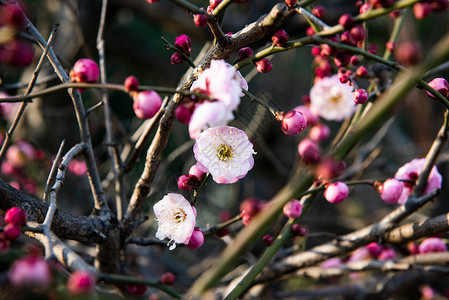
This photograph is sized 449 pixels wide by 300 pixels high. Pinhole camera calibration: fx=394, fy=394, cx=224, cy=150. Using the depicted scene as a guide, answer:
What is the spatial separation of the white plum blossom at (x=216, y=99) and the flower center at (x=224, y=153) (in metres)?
0.21

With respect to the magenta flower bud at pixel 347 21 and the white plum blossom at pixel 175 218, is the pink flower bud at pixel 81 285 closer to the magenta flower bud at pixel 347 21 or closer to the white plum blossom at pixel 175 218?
the white plum blossom at pixel 175 218

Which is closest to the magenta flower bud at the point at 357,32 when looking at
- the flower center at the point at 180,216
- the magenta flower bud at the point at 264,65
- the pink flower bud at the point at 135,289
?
the magenta flower bud at the point at 264,65

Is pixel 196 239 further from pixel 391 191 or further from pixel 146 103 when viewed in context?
pixel 391 191

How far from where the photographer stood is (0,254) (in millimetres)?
733

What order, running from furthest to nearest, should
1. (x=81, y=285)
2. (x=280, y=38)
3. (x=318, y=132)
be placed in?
(x=318, y=132)
(x=280, y=38)
(x=81, y=285)

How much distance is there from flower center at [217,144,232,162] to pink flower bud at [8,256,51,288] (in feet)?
1.35

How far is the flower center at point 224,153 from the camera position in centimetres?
83

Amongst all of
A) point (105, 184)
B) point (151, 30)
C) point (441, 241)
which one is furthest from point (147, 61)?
point (441, 241)

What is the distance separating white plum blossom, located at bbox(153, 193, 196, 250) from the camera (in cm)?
80

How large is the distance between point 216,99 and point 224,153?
0.23m

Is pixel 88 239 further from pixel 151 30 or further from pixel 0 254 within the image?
pixel 151 30

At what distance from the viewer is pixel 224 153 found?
838mm

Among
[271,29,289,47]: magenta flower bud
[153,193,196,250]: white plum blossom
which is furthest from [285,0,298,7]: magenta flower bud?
[153,193,196,250]: white plum blossom

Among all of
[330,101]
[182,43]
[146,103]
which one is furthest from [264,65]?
[330,101]
